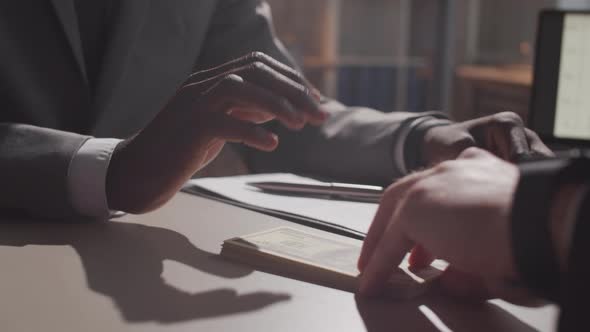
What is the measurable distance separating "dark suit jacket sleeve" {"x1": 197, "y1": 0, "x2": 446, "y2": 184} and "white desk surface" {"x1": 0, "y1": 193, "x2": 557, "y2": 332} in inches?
16.3

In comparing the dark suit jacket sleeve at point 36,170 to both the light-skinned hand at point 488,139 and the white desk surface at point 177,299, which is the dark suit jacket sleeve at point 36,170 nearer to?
the white desk surface at point 177,299

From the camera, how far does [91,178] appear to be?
693 mm

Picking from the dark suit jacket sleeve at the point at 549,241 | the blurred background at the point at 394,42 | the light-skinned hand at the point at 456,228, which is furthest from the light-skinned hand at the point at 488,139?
the blurred background at the point at 394,42

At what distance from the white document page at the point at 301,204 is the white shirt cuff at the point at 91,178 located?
0.49ft

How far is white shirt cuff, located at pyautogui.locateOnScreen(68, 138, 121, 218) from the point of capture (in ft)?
2.23

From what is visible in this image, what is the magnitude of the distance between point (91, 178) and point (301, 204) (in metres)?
0.24

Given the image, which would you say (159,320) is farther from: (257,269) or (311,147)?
(311,147)

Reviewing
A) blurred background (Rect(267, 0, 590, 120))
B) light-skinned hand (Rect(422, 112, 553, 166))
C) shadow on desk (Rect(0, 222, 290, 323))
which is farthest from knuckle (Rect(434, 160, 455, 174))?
blurred background (Rect(267, 0, 590, 120))

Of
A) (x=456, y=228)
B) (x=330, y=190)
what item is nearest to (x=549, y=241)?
(x=456, y=228)

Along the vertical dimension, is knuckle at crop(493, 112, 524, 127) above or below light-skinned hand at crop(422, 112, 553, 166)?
above

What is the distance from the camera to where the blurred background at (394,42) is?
11.9ft

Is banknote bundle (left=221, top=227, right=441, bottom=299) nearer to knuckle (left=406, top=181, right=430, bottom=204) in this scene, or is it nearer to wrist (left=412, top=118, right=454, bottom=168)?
knuckle (left=406, top=181, right=430, bottom=204)

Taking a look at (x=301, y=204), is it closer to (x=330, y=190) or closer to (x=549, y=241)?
(x=330, y=190)

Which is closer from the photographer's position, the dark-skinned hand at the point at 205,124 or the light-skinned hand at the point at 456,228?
the light-skinned hand at the point at 456,228
